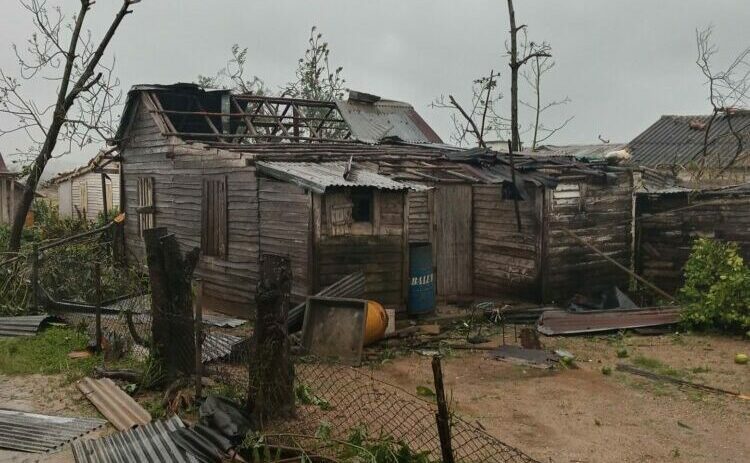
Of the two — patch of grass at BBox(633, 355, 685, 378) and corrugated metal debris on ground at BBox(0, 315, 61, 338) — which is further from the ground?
corrugated metal debris on ground at BBox(0, 315, 61, 338)

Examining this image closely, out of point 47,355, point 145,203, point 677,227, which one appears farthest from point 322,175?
point 677,227

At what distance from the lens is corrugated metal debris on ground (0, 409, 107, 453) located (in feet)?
18.9

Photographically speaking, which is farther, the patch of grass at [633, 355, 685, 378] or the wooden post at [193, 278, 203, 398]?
the patch of grass at [633, 355, 685, 378]

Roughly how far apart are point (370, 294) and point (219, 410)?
229 inches

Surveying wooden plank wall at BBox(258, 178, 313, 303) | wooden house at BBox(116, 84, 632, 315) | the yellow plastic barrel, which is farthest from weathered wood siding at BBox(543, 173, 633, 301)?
wooden plank wall at BBox(258, 178, 313, 303)

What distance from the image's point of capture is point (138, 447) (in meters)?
5.39

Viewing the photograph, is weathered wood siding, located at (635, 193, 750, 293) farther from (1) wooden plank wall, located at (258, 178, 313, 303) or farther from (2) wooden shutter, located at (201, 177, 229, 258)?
(2) wooden shutter, located at (201, 177, 229, 258)

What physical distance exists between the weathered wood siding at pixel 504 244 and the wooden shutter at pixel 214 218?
5273 mm

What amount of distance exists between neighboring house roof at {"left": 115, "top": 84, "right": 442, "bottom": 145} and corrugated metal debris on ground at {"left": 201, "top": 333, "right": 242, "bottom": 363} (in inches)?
253

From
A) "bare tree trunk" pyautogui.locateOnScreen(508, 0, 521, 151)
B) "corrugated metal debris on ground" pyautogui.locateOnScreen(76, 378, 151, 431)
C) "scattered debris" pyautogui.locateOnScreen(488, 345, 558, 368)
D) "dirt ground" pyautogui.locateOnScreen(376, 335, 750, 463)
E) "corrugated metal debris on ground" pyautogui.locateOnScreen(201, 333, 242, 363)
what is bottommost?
"dirt ground" pyautogui.locateOnScreen(376, 335, 750, 463)

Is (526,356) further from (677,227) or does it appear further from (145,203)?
(145,203)

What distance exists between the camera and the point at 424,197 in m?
13.6

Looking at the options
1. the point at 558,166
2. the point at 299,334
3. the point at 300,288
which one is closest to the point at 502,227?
the point at 558,166

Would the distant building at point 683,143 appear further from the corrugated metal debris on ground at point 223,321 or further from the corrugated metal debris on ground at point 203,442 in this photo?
the corrugated metal debris on ground at point 203,442
